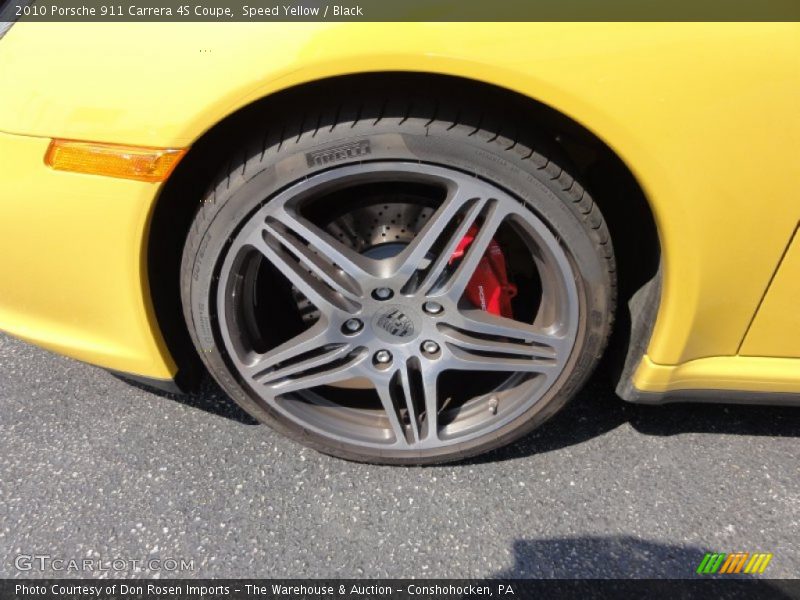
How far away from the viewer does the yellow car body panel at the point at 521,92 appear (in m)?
1.10

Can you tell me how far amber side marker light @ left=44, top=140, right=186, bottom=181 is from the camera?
1.24 meters

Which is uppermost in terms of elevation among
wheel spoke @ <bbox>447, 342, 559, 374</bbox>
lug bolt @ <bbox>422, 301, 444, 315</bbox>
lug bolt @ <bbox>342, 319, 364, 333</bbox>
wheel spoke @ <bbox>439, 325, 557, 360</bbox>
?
lug bolt @ <bbox>422, 301, 444, 315</bbox>

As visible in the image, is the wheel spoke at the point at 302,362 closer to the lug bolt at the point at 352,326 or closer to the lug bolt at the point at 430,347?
the lug bolt at the point at 352,326

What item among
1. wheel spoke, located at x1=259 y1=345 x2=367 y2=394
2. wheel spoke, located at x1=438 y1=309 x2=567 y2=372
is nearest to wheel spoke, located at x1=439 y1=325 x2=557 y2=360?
wheel spoke, located at x1=438 y1=309 x2=567 y2=372

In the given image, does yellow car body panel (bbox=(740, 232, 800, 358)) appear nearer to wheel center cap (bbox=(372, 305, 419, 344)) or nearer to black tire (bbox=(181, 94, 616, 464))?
black tire (bbox=(181, 94, 616, 464))

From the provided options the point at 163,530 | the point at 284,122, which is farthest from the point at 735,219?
the point at 163,530

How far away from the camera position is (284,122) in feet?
4.25

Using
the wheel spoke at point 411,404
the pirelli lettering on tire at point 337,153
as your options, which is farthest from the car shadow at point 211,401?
the pirelli lettering on tire at point 337,153

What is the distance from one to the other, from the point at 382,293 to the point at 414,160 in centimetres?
33

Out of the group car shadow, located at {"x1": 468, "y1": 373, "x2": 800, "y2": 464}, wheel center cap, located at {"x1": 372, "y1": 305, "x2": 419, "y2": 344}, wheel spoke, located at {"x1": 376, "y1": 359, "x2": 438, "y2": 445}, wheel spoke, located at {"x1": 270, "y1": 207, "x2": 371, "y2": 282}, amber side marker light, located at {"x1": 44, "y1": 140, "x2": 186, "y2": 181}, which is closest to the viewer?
amber side marker light, located at {"x1": 44, "y1": 140, "x2": 186, "y2": 181}

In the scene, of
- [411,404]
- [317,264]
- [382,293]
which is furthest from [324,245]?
[411,404]

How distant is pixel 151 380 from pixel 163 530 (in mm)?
399

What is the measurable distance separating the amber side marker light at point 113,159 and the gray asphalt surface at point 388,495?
0.87 meters

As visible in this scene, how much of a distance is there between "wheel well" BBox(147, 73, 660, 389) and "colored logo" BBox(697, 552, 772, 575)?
1.68ft
